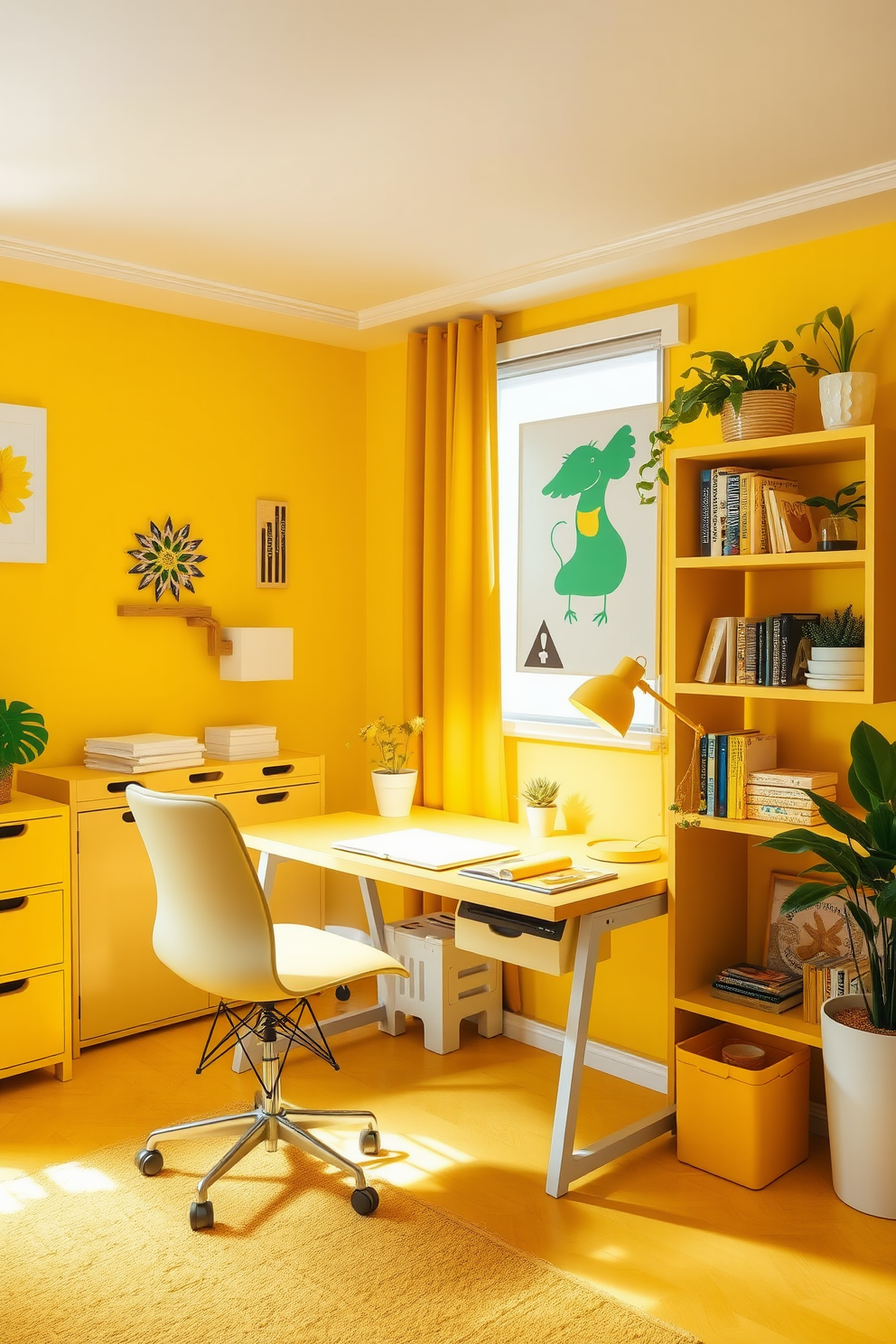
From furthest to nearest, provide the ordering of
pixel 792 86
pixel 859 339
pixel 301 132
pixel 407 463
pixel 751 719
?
pixel 407 463 < pixel 751 719 < pixel 859 339 < pixel 301 132 < pixel 792 86

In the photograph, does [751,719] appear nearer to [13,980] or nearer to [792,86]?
[792,86]

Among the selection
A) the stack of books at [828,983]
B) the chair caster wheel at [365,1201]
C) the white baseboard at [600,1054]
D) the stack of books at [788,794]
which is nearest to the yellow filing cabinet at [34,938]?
the chair caster wheel at [365,1201]

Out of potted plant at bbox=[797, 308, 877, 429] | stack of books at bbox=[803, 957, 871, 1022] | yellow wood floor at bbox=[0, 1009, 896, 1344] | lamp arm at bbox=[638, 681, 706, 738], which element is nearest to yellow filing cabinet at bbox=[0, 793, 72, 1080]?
yellow wood floor at bbox=[0, 1009, 896, 1344]

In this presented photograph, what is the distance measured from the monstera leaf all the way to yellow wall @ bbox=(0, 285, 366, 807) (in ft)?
0.79

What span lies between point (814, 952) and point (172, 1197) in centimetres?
175

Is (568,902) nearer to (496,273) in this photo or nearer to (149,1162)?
(149,1162)

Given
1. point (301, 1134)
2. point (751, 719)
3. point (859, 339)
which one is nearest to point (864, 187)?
point (859, 339)

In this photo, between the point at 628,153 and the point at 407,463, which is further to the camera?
the point at 407,463

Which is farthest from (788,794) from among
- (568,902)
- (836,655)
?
(568,902)

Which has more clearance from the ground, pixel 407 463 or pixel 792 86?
pixel 792 86

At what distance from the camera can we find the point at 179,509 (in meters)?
4.00

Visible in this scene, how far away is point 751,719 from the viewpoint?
3234 millimetres

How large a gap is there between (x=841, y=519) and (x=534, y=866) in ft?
3.76

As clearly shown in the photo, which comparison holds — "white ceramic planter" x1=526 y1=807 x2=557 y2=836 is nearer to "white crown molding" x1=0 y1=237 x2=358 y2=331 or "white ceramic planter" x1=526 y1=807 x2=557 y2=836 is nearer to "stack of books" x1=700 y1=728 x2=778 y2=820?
"stack of books" x1=700 y1=728 x2=778 y2=820
